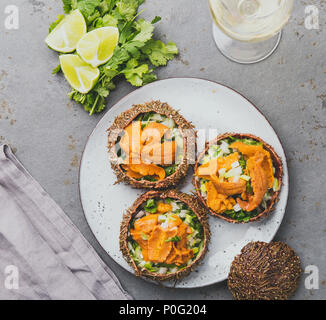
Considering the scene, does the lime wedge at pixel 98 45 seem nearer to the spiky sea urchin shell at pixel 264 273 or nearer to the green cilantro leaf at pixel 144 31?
the green cilantro leaf at pixel 144 31

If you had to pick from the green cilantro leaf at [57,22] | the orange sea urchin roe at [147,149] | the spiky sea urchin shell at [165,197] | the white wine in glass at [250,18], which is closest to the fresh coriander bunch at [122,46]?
the green cilantro leaf at [57,22]

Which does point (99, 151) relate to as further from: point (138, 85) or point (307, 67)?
point (307, 67)

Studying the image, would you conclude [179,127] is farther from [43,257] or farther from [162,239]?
[43,257]

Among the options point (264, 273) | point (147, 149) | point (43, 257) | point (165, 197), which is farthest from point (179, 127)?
point (43, 257)

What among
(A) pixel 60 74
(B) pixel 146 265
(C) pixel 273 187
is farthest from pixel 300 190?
(A) pixel 60 74

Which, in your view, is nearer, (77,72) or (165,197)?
(165,197)

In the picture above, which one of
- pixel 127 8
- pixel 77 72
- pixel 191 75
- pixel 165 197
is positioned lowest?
pixel 165 197
